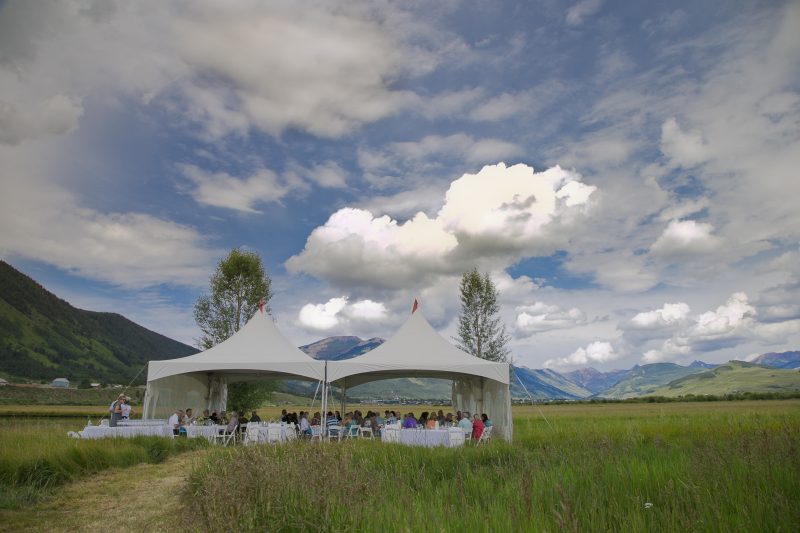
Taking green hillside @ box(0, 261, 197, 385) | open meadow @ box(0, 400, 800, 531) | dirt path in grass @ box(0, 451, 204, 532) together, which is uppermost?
green hillside @ box(0, 261, 197, 385)

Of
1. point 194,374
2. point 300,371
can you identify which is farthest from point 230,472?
point 194,374

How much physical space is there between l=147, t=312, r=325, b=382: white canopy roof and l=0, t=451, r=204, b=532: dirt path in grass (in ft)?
18.8

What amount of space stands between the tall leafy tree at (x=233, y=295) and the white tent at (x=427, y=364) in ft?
47.6

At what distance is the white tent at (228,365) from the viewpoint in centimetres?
1541

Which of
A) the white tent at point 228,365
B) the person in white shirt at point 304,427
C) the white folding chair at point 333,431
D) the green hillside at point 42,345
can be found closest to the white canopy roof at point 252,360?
the white tent at point 228,365

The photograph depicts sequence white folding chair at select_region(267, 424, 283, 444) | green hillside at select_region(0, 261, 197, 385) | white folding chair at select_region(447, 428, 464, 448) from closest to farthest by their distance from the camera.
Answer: white folding chair at select_region(447, 428, 464, 448) → white folding chair at select_region(267, 424, 283, 444) → green hillside at select_region(0, 261, 197, 385)

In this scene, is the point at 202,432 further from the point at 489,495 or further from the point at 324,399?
→ the point at 489,495

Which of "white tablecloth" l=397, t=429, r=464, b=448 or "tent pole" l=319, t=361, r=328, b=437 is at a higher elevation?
"tent pole" l=319, t=361, r=328, b=437

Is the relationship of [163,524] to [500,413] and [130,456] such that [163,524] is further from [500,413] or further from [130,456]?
[500,413]

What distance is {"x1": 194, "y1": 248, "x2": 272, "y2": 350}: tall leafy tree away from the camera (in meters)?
30.0

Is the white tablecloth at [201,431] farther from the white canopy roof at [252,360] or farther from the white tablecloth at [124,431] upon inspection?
the white canopy roof at [252,360]

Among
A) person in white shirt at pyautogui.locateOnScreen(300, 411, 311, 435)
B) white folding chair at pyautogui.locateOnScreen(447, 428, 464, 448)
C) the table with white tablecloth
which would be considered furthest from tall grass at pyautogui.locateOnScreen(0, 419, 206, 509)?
white folding chair at pyautogui.locateOnScreen(447, 428, 464, 448)

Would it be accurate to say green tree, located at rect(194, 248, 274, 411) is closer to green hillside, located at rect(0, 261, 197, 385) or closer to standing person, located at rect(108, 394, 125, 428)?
standing person, located at rect(108, 394, 125, 428)

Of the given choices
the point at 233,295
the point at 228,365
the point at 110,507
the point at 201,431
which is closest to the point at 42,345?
the point at 233,295
